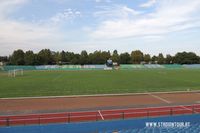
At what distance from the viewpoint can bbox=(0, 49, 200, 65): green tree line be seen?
413ft

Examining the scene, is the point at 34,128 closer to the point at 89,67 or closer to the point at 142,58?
the point at 89,67

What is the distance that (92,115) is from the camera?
63.6 ft

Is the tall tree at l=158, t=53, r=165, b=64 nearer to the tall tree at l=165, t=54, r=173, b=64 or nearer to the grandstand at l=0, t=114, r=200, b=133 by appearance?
the tall tree at l=165, t=54, r=173, b=64

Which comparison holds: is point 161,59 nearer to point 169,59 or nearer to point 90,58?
point 169,59

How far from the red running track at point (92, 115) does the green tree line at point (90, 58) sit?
105m

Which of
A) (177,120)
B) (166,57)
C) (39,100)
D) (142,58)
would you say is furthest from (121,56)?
(177,120)

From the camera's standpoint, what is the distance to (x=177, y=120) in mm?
15789

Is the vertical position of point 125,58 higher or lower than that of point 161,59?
higher

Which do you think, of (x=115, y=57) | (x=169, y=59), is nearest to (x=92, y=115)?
(x=115, y=57)

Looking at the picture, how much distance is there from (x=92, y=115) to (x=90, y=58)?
118165 millimetres

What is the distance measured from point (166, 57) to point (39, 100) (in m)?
129

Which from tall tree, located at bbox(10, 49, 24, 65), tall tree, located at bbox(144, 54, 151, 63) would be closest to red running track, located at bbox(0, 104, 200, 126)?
tall tree, located at bbox(10, 49, 24, 65)

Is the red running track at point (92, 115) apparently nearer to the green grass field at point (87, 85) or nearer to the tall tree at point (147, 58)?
the green grass field at point (87, 85)

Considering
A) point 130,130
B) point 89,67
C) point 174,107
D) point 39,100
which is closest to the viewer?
point 130,130
